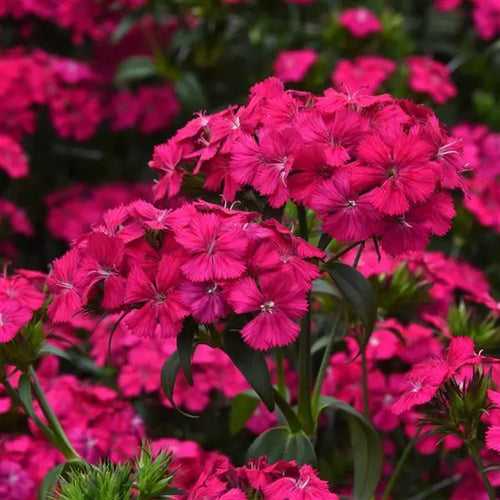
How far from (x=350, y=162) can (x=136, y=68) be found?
167cm

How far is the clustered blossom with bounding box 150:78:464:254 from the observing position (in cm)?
124

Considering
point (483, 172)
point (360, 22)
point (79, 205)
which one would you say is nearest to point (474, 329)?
point (483, 172)

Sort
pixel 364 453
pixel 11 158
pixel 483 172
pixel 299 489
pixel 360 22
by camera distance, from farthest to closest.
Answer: pixel 360 22, pixel 483 172, pixel 11 158, pixel 364 453, pixel 299 489

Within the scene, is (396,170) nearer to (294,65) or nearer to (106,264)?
(106,264)

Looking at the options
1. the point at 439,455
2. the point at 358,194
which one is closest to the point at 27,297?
the point at 358,194

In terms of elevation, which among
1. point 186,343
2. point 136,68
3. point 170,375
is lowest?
point 136,68

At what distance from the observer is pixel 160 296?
122 centimetres

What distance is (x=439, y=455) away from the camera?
6.66 ft

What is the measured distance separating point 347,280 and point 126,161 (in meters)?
2.01

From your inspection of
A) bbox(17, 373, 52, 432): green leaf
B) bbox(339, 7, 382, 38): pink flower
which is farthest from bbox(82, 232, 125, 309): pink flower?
bbox(339, 7, 382, 38): pink flower

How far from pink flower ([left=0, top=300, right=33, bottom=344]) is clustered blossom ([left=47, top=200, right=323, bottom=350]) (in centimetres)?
14

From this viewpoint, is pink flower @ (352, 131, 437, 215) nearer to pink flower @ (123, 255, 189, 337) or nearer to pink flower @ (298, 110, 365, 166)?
pink flower @ (298, 110, 365, 166)

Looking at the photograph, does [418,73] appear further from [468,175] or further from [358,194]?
[358,194]

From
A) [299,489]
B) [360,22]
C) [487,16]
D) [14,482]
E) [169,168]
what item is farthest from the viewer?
[487,16]
